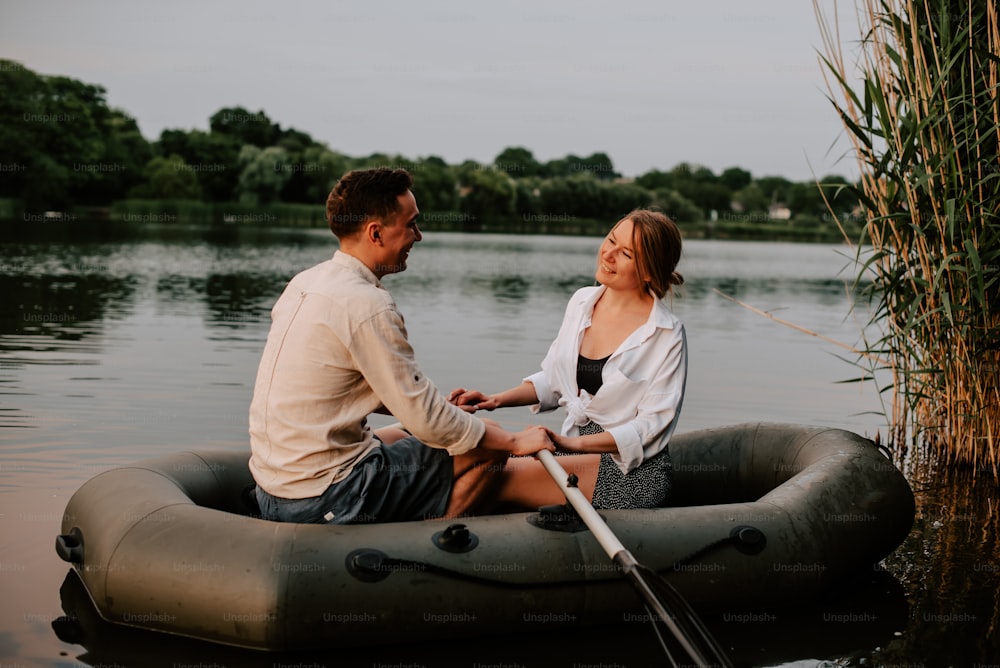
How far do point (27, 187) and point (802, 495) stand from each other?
50.3 m

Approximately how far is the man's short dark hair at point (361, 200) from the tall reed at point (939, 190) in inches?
122

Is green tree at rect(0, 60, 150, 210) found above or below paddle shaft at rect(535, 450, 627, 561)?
above

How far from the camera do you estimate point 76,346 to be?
9445 millimetres

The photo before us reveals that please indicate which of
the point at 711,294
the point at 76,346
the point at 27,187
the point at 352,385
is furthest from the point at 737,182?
the point at 352,385

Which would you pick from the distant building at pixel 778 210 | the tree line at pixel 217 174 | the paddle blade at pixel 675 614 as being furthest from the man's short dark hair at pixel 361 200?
the distant building at pixel 778 210

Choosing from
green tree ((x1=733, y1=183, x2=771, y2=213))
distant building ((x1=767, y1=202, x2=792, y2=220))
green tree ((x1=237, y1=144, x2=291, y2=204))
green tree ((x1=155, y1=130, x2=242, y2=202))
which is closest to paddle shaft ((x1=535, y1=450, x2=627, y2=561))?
green tree ((x1=237, y1=144, x2=291, y2=204))

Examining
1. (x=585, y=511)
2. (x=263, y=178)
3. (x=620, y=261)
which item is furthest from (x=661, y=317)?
(x=263, y=178)

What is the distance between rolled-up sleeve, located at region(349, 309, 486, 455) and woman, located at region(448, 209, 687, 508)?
0.46m

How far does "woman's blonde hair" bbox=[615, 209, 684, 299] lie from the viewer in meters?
3.74

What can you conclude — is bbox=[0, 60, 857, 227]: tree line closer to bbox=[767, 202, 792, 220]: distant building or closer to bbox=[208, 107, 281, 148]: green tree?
bbox=[208, 107, 281, 148]: green tree

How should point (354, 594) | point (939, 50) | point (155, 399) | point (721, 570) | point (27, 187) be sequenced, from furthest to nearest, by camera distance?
point (27, 187) → point (155, 399) → point (939, 50) → point (721, 570) → point (354, 594)

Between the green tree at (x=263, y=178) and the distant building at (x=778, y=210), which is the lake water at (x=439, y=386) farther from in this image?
the distant building at (x=778, y=210)

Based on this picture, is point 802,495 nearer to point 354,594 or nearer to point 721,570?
point 721,570

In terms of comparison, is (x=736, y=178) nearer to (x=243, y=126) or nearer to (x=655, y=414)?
(x=243, y=126)
